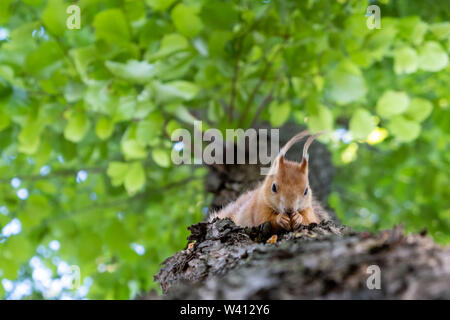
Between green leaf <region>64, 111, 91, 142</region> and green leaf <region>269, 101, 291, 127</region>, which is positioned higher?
green leaf <region>269, 101, 291, 127</region>

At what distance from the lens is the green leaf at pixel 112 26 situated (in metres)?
1.99

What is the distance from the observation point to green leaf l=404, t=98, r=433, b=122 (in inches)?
95.4

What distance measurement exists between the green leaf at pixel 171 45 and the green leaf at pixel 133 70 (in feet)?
0.26

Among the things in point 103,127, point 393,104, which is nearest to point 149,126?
point 103,127

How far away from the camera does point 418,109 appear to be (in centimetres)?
246

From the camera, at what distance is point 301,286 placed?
71 cm

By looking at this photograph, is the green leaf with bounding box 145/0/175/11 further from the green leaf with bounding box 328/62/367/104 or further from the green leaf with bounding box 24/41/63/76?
the green leaf with bounding box 328/62/367/104

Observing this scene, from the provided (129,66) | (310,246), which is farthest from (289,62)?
(310,246)

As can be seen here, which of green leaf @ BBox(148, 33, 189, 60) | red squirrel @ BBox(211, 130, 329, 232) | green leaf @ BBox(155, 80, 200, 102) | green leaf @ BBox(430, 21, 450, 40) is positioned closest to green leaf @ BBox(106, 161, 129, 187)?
green leaf @ BBox(155, 80, 200, 102)

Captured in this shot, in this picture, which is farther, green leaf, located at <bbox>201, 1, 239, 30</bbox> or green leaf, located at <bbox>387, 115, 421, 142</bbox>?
green leaf, located at <bbox>387, 115, 421, 142</bbox>

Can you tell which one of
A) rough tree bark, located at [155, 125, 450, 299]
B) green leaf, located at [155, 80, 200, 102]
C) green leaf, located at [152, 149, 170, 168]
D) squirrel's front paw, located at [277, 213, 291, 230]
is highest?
green leaf, located at [155, 80, 200, 102]

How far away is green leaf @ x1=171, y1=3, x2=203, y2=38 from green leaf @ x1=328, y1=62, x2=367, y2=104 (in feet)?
2.41

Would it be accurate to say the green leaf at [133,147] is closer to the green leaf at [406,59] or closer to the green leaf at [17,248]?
the green leaf at [17,248]

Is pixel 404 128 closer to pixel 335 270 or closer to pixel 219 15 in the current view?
pixel 219 15
